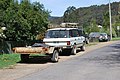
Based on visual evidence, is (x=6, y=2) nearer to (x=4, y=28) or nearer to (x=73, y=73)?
(x=4, y=28)

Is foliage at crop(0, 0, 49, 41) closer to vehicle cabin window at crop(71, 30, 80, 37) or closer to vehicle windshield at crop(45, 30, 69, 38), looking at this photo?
vehicle windshield at crop(45, 30, 69, 38)

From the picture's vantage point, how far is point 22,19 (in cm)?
2528

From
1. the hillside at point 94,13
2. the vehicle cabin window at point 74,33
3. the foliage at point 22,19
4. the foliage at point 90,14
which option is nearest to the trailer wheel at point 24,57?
the foliage at point 22,19

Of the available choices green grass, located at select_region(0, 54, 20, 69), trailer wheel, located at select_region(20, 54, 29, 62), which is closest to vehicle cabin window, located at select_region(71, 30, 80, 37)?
green grass, located at select_region(0, 54, 20, 69)

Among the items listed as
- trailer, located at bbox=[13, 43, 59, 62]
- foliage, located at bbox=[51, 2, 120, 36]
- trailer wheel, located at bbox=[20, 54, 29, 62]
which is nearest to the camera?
trailer, located at bbox=[13, 43, 59, 62]

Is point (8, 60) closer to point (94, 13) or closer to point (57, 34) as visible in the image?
point (57, 34)

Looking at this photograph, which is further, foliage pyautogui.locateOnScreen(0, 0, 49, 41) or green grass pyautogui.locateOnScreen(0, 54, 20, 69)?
foliage pyautogui.locateOnScreen(0, 0, 49, 41)

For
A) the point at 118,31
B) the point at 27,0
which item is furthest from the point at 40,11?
the point at 118,31

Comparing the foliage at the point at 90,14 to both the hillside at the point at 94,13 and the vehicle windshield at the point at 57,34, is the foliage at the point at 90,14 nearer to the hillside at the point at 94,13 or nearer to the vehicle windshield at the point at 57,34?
the hillside at the point at 94,13

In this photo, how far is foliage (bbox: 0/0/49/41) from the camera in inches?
971

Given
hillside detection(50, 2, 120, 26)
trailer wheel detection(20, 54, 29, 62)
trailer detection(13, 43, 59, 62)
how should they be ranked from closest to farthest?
trailer detection(13, 43, 59, 62)
trailer wheel detection(20, 54, 29, 62)
hillside detection(50, 2, 120, 26)

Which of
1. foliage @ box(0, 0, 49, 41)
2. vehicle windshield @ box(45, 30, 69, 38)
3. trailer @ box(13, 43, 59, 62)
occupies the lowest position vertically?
trailer @ box(13, 43, 59, 62)

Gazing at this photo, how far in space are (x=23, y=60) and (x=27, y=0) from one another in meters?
8.34

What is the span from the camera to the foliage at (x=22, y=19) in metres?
24.7
